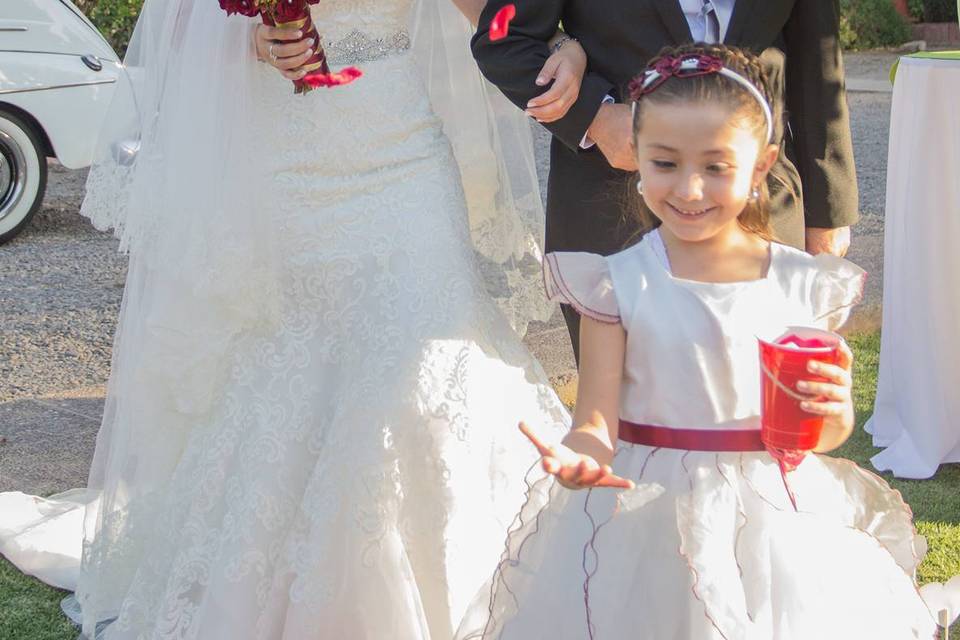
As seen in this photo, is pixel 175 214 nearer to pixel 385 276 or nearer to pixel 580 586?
pixel 385 276

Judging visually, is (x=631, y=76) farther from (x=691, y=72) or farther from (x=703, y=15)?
(x=691, y=72)

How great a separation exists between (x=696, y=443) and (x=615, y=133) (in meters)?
0.85

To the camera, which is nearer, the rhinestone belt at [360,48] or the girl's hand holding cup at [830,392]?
the girl's hand holding cup at [830,392]

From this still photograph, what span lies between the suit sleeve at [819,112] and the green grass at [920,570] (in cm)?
124

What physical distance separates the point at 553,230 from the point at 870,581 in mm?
1244

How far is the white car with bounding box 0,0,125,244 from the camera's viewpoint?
317 inches

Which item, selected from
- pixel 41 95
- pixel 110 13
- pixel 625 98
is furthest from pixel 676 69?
pixel 110 13

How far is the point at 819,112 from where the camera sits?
128 inches

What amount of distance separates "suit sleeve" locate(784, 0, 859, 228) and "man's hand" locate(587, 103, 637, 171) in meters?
0.52

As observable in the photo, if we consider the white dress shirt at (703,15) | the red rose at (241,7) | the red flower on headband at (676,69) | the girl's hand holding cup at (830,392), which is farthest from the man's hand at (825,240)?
the red rose at (241,7)

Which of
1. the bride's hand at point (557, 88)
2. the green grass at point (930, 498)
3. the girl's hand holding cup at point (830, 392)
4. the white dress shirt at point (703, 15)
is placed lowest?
the green grass at point (930, 498)

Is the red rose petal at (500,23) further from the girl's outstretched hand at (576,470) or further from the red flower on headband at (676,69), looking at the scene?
the girl's outstretched hand at (576,470)

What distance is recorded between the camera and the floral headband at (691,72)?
8.17ft

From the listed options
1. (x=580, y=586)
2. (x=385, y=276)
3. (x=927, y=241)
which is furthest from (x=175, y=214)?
(x=927, y=241)
